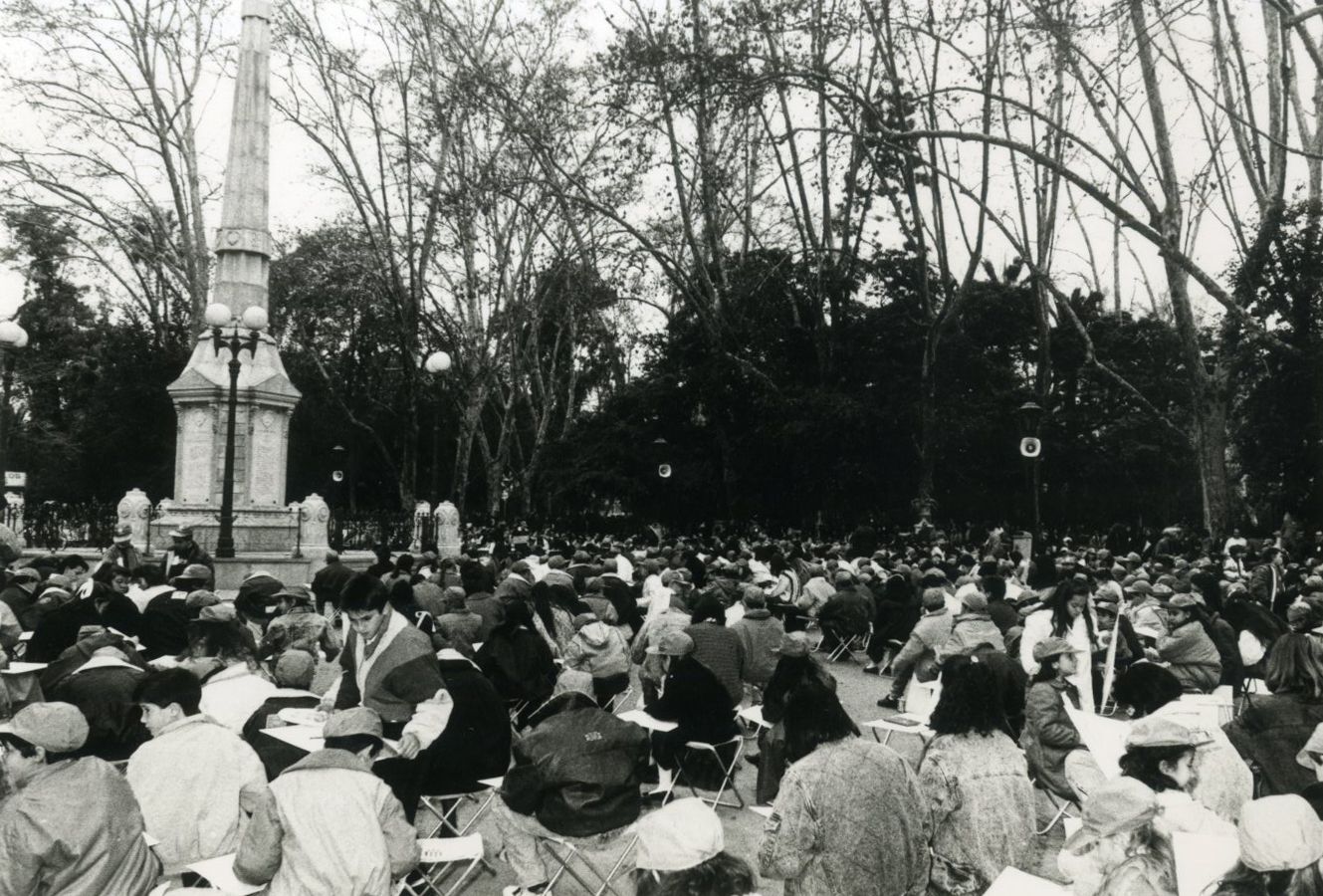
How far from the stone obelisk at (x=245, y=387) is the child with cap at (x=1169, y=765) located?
18992 millimetres

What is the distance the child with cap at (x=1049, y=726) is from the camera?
6.72m

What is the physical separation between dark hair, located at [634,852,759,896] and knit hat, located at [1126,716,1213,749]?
1.82 m

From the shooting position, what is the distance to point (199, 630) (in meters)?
7.09

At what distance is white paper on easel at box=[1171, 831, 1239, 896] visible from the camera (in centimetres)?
395

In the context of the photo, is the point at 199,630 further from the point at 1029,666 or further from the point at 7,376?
the point at 7,376

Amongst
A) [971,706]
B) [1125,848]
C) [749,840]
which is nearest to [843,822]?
[1125,848]

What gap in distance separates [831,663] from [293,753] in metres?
9.90

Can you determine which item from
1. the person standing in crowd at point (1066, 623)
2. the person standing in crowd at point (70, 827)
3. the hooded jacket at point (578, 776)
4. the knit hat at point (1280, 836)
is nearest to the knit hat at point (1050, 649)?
the person standing in crowd at point (1066, 623)

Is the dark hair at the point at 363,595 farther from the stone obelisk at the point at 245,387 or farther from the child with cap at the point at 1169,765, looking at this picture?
the stone obelisk at the point at 245,387

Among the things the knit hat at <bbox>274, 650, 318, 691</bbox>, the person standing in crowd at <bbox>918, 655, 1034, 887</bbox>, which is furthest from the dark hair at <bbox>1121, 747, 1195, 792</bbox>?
the knit hat at <bbox>274, 650, 318, 691</bbox>

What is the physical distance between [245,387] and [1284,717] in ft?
62.3

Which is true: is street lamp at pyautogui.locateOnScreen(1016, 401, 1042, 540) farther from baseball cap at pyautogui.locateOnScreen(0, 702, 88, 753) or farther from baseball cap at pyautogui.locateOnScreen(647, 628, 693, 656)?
baseball cap at pyautogui.locateOnScreen(0, 702, 88, 753)

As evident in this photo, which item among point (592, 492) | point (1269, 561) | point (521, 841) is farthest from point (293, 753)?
point (592, 492)

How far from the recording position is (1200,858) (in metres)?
4.06
